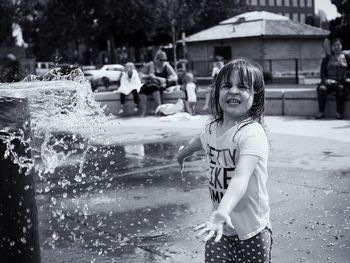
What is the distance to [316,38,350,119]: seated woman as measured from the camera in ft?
35.6

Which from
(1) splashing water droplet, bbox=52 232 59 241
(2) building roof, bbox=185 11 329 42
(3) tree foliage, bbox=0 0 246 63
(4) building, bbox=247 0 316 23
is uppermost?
(4) building, bbox=247 0 316 23

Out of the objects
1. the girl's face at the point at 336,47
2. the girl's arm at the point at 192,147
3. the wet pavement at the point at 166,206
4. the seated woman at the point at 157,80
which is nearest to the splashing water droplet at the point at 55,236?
the wet pavement at the point at 166,206

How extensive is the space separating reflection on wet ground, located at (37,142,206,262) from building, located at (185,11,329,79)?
89.2 feet

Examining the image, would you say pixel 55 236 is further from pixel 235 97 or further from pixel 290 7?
pixel 290 7

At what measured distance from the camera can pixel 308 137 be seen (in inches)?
344

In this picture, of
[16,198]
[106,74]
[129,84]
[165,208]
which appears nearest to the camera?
[16,198]

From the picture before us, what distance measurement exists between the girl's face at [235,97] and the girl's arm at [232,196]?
0.81ft

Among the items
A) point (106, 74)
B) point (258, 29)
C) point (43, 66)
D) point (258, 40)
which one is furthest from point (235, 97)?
point (43, 66)

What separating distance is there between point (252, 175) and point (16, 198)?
1417 mm

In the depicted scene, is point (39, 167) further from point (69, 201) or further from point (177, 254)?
point (177, 254)

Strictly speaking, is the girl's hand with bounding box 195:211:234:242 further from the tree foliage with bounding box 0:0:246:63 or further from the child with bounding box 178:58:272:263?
the tree foliage with bounding box 0:0:246:63

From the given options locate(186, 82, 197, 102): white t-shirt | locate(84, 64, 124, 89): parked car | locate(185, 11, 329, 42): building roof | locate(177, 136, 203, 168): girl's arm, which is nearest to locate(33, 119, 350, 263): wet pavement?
locate(177, 136, 203, 168): girl's arm

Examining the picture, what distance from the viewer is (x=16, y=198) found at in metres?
3.14

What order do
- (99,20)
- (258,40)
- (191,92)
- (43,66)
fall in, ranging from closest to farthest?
1. (191,92)
2. (258,40)
3. (99,20)
4. (43,66)
